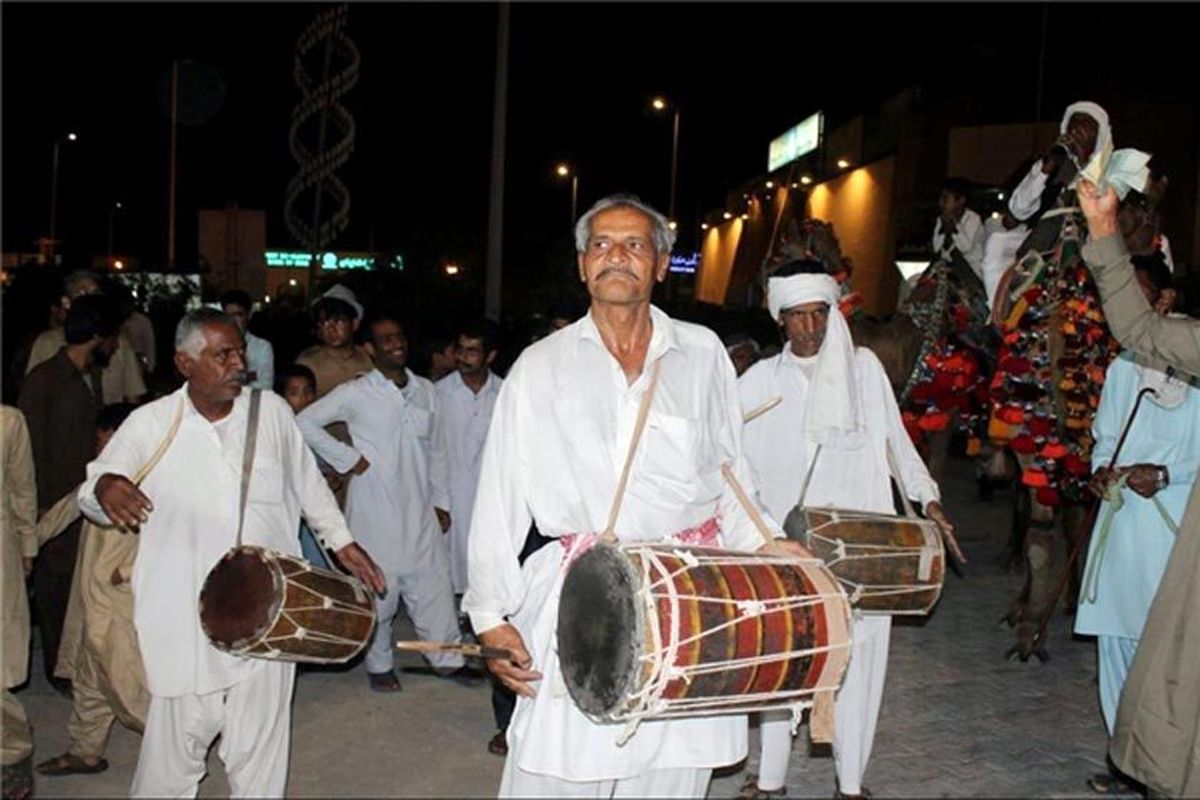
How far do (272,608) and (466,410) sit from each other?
4.11 m

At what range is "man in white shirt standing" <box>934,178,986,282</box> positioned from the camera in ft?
37.0

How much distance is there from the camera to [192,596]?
5.11m

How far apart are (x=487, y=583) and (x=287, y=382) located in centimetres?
509

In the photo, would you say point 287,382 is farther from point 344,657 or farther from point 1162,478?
point 1162,478

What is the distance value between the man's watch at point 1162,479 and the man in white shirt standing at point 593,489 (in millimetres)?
2939

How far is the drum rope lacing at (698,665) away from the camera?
3.36 m

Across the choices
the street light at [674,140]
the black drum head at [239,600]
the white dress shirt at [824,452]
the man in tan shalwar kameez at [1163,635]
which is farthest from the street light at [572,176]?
the man in tan shalwar kameez at [1163,635]

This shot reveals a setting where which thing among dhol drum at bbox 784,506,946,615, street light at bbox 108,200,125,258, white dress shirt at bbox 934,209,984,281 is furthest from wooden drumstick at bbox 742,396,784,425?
street light at bbox 108,200,125,258

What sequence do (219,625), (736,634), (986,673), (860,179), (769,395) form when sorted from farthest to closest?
(860,179)
(986,673)
(769,395)
(219,625)
(736,634)

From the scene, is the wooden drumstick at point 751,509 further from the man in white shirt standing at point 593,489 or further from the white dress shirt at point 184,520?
the white dress shirt at point 184,520

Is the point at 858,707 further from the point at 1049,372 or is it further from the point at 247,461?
the point at 1049,372

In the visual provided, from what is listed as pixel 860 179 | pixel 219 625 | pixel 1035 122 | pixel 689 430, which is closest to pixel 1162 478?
pixel 689 430

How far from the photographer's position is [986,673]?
27.6 ft

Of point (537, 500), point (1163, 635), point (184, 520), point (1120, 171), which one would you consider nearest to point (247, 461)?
point (184, 520)
